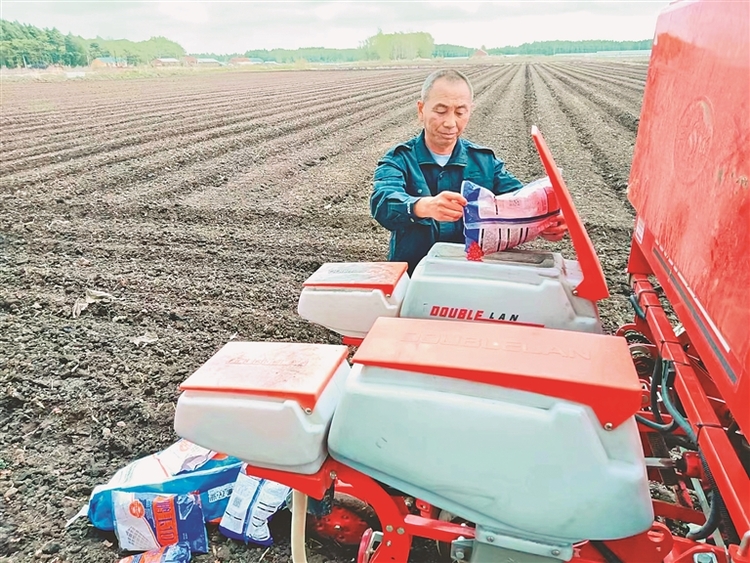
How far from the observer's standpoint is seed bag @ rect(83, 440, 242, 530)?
1.85m

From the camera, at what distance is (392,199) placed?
203cm

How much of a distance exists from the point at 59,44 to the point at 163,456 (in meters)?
56.3

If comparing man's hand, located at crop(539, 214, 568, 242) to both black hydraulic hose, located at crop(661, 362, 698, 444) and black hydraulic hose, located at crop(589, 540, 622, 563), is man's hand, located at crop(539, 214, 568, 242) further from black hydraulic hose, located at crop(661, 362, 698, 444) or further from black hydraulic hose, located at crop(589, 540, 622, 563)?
black hydraulic hose, located at crop(589, 540, 622, 563)

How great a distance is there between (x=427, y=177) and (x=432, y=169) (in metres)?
0.04

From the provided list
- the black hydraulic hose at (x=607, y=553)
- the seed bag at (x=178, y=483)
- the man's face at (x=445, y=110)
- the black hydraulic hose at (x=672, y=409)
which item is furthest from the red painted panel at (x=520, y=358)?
the man's face at (x=445, y=110)

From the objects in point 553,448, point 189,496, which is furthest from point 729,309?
point 189,496

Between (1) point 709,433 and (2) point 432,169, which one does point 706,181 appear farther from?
(2) point 432,169

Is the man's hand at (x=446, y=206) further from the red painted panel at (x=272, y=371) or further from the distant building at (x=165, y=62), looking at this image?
the distant building at (x=165, y=62)

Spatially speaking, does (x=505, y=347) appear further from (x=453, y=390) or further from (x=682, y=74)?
(x=682, y=74)

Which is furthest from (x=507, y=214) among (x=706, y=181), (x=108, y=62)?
(x=108, y=62)

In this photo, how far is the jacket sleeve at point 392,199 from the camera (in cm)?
199

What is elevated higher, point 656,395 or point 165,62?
point 656,395

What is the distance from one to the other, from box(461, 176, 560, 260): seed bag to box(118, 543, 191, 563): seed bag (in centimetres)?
119

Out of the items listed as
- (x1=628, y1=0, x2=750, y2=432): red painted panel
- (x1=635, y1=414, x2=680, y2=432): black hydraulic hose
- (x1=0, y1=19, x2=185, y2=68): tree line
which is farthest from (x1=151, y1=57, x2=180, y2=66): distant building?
(x1=635, y1=414, x2=680, y2=432): black hydraulic hose
